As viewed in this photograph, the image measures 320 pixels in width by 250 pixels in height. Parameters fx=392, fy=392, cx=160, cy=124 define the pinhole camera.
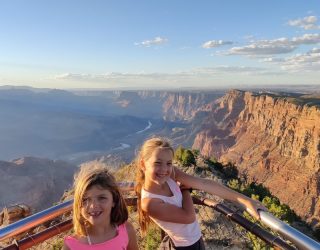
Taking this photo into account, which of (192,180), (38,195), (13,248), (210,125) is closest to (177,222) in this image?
(192,180)

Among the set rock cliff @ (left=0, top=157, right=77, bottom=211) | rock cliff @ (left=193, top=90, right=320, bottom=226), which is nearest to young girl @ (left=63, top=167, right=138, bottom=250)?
rock cliff @ (left=193, top=90, right=320, bottom=226)

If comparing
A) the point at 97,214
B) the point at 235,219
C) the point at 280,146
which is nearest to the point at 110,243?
the point at 97,214

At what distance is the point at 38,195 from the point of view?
62.7m

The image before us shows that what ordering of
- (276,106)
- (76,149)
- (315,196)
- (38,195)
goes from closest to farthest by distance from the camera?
(315,196) < (38,195) < (276,106) < (76,149)

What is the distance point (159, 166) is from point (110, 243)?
78 cm

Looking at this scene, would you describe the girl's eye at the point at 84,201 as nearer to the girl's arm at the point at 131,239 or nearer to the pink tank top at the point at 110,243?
the pink tank top at the point at 110,243

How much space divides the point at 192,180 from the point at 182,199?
0.24 m

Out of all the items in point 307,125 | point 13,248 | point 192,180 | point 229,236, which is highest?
point 192,180

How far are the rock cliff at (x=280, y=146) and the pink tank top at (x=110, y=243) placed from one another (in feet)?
121

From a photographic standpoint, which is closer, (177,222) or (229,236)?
(177,222)

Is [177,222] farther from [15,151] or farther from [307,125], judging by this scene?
[15,151]

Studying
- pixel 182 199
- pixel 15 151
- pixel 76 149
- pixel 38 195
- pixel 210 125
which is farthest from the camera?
pixel 76 149

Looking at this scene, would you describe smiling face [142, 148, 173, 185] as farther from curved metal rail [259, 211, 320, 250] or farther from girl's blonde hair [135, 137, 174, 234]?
curved metal rail [259, 211, 320, 250]

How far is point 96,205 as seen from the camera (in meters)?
2.77
